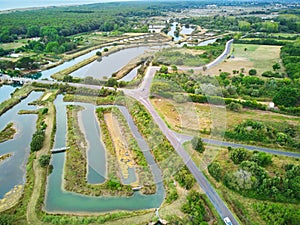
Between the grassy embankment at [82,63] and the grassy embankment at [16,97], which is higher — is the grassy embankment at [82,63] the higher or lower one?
the higher one

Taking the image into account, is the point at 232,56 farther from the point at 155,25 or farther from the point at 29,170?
the point at 155,25

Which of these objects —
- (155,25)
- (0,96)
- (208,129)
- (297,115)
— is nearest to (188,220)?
(208,129)

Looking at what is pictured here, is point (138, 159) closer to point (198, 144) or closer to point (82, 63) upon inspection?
point (198, 144)

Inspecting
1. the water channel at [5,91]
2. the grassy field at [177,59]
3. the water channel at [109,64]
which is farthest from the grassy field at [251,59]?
the water channel at [5,91]

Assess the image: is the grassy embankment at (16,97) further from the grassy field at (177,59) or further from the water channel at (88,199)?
the grassy field at (177,59)

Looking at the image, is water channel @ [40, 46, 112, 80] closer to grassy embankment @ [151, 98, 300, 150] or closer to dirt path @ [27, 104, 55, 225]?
dirt path @ [27, 104, 55, 225]

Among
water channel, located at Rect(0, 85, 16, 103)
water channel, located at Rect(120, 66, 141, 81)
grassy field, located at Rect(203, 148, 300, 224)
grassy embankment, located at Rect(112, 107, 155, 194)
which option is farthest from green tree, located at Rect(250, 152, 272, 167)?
water channel, located at Rect(0, 85, 16, 103)
